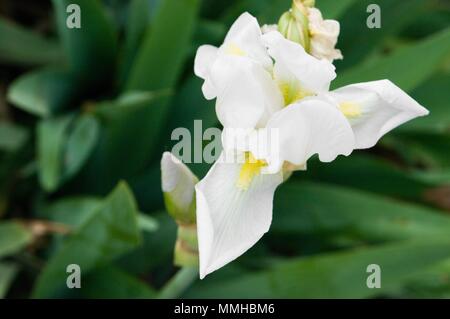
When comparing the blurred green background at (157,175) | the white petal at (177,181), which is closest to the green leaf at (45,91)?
the blurred green background at (157,175)

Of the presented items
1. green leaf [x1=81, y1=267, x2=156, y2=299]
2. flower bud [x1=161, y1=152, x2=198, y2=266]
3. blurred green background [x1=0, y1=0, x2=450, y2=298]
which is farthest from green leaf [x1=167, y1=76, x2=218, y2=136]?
flower bud [x1=161, y1=152, x2=198, y2=266]

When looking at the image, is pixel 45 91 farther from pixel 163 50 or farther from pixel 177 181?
pixel 177 181

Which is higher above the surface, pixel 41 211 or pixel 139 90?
pixel 139 90

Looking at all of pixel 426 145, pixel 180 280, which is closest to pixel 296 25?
pixel 180 280

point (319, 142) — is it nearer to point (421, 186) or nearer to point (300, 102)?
point (300, 102)

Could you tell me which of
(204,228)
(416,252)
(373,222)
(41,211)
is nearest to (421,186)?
(373,222)

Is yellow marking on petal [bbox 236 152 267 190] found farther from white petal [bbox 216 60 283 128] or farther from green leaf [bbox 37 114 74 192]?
green leaf [bbox 37 114 74 192]

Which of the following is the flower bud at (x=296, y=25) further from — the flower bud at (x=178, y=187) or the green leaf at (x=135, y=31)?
the green leaf at (x=135, y=31)
